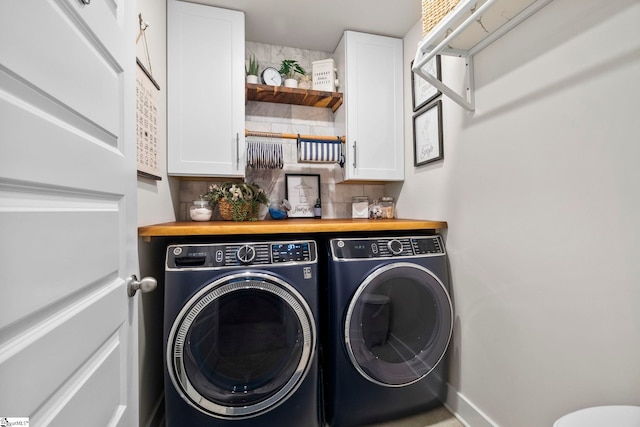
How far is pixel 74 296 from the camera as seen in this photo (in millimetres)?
603

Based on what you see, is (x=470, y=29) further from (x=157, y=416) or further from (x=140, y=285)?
(x=157, y=416)

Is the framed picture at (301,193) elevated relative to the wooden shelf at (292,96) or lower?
lower

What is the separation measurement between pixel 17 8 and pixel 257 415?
1581 mm

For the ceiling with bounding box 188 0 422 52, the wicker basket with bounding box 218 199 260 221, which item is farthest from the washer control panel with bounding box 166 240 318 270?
the ceiling with bounding box 188 0 422 52

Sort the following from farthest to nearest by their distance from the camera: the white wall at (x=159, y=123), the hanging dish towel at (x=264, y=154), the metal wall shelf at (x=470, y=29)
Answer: the hanging dish towel at (x=264, y=154) → the white wall at (x=159, y=123) → the metal wall shelf at (x=470, y=29)

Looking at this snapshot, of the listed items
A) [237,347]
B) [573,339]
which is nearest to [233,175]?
[237,347]

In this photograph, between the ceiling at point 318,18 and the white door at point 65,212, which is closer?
A: the white door at point 65,212

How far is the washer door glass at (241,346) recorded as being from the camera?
126 centimetres

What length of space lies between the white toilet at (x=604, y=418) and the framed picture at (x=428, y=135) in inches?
50.4

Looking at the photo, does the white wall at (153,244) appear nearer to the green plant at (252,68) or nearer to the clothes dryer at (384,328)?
the green plant at (252,68)

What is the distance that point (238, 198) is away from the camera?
181 cm

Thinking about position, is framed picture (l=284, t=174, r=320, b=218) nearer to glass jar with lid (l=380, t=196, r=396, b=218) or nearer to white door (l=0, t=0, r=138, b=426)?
glass jar with lid (l=380, t=196, r=396, b=218)

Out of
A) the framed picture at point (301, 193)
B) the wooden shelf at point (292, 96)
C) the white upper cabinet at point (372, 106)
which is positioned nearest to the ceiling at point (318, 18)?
the white upper cabinet at point (372, 106)

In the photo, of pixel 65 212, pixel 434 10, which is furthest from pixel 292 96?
pixel 65 212
